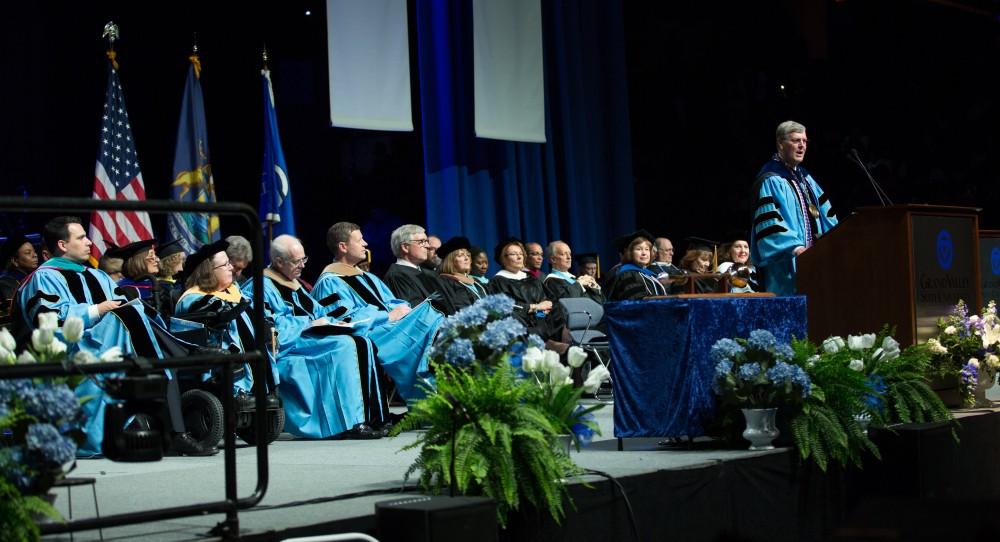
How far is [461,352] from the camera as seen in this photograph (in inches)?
154

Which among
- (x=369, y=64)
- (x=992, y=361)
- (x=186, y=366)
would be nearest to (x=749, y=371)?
(x=992, y=361)

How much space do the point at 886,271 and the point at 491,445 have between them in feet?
9.35

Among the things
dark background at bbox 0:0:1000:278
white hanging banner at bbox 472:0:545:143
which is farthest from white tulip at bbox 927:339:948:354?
dark background at bbox 0:0:1000:278

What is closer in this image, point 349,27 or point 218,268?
point 218,268

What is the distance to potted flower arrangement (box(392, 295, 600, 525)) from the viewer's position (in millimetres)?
3562

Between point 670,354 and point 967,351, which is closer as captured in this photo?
point 670,354

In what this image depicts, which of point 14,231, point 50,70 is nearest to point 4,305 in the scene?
point 14,231

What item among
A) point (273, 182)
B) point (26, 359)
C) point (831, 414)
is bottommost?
point (831, 414)

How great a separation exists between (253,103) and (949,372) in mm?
6142

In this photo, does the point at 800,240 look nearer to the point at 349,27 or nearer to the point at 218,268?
the point at 218,268

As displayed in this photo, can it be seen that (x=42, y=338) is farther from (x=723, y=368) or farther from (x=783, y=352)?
(x=783, y=352)

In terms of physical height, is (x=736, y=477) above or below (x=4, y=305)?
below

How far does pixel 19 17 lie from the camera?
340 inches

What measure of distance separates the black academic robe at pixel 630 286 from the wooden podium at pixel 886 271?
6.61 ft
